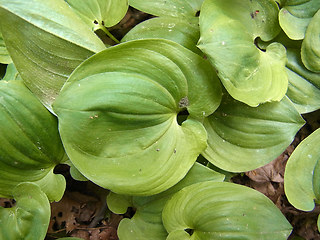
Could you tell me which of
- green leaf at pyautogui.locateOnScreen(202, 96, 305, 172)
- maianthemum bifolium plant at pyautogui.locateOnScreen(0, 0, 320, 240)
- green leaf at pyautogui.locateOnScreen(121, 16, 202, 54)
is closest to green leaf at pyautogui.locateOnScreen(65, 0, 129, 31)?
maianthemum bifolium plant at pyautogui.locateOnScreen(0, 0, 320, 240)

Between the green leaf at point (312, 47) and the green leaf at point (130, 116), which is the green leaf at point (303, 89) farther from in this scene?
the green leaf at point (130, 116)

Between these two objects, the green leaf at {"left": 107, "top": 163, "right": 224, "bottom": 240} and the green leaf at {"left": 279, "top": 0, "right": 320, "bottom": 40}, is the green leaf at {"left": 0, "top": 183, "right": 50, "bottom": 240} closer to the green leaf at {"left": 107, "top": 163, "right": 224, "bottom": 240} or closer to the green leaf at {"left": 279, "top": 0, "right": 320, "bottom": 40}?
the green leaf at {"left": 107, "top": 163, "right": 224, "bottom": 240}

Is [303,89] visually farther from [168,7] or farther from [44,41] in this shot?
[44,41]

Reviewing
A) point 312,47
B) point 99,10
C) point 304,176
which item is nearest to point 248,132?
point 304,176

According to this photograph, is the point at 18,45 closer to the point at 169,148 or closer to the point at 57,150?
the point at 57,150

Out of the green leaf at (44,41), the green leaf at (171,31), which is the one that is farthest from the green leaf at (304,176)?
the green leaf at (44,41)
